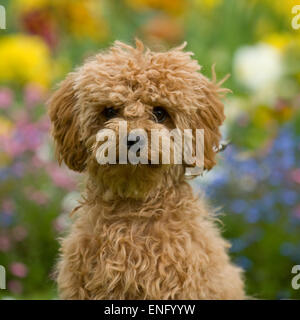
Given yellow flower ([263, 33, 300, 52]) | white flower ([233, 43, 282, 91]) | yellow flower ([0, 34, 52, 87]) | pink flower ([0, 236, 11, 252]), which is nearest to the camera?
pink flower ([0, 236, 11, 252])

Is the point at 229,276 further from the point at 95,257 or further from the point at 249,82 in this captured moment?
the point at 249,82

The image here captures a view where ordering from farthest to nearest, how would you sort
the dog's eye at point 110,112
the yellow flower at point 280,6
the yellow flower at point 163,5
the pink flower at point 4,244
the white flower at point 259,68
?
the yellow flower at point 163,5, the yellow flower at point 280,6, the white flower at point 259,68, the pink flower at point 4,244, the dog's eye at point 110,112

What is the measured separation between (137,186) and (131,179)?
5 centimetres

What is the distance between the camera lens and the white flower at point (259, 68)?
6340 mm

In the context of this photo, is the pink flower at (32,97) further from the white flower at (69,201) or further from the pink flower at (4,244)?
the pink flower at (4,244)

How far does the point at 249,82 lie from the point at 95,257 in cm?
356

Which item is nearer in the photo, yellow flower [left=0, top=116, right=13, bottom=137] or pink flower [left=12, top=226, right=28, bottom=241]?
pink flower [left=12, top=226, right=28, bottom=241]

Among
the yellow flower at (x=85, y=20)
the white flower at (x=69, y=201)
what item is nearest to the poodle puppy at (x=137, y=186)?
the white flower at (x=69, y=201)

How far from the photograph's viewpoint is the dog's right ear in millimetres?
3324

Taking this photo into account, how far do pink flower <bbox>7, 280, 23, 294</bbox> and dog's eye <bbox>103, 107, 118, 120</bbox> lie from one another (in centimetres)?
254

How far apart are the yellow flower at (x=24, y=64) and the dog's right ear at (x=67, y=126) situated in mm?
3709

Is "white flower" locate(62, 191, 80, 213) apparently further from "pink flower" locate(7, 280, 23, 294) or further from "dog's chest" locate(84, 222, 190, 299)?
"dog's chest" locate(84, 222, 190, 299)

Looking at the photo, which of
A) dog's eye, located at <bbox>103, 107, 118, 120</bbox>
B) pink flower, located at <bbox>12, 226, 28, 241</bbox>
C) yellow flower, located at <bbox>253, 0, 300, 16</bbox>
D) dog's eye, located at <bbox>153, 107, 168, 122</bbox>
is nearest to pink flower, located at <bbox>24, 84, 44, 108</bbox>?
pink flower, located at <bbox>12, 226, 28, 241</bbox>

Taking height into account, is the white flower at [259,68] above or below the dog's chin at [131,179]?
above
